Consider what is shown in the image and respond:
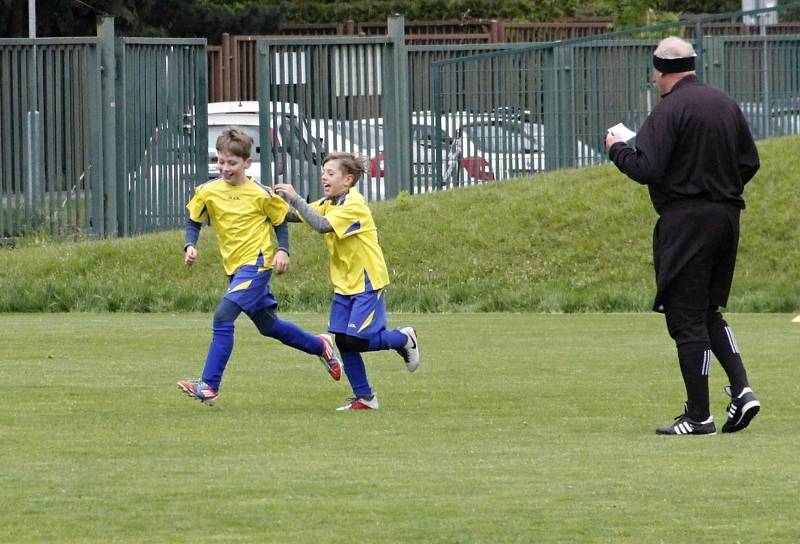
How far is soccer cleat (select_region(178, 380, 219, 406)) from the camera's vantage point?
968 cm

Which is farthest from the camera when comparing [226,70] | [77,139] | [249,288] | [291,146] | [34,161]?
[226,70]

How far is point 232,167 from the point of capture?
401 inches

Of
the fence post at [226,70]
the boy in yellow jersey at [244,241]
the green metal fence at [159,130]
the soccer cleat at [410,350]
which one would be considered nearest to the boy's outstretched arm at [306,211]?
the boy in yellow jersey at [244,241]

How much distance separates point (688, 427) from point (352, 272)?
2.05 m

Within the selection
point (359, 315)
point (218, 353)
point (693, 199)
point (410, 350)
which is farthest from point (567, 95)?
point (693, 199)

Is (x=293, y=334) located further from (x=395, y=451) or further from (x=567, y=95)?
(x=567, y=95)

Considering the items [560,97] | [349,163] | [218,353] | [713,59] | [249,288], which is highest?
[713,59]

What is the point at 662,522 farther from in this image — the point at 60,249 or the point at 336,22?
the point at 336,22

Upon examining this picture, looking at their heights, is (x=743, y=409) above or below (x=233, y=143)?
below

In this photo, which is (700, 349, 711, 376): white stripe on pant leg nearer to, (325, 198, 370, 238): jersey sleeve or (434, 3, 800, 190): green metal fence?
(325, 198, 370, 238): jersey sleeve

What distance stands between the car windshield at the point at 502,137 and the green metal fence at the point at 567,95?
0.01m

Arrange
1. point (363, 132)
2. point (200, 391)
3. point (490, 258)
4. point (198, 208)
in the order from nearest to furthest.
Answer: point (200, 391), point (198, 208), point (490, 258), point (363, 132)

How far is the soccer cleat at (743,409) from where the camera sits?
8.57m

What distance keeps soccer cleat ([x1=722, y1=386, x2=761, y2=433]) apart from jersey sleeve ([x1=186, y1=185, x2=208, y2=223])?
10.2 feet
